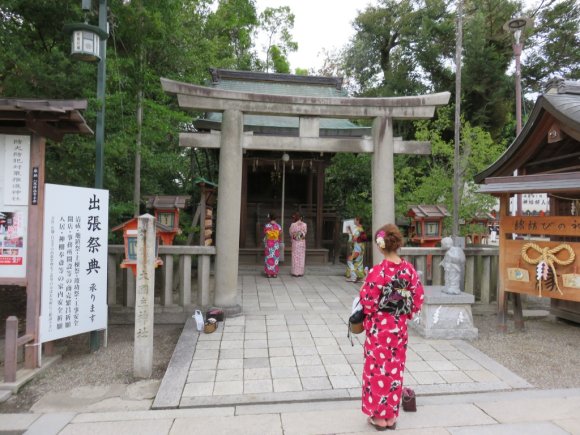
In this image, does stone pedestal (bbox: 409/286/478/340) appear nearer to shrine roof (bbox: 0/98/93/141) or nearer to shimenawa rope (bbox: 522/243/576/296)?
shimenawa rope (bbox: 522/243/576/296)

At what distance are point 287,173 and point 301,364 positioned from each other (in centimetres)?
1171

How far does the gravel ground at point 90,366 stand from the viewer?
160 inches

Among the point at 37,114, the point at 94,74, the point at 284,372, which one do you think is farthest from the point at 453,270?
the point at 94,74

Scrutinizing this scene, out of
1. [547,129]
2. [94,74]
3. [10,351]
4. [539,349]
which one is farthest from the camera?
[94,74]

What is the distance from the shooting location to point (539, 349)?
17.6 feet

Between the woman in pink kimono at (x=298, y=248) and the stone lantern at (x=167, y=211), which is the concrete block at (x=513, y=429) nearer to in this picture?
the stone lantern at (x=167, y=211)

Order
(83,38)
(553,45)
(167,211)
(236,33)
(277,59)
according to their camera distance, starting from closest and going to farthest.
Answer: (83,38), (167,211), (553,45), (236,33), (277,59)

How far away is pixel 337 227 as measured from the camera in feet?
47.0

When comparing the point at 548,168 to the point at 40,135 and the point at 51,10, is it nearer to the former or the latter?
the point at 40,135

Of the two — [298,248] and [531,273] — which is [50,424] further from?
[298,248]

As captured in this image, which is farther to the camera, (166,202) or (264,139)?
(166,202)

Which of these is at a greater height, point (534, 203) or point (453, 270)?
point (534, 203)

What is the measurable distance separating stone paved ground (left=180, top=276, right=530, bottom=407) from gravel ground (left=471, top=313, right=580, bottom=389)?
30 centimetres

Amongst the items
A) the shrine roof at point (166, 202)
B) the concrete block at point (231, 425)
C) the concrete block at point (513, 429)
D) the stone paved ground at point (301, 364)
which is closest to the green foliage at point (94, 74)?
the shrine roof at point (166, 202)
